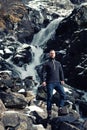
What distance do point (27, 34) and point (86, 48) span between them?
13.4m

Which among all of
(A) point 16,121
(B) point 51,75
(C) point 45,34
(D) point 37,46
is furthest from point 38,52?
(A) point 16,121

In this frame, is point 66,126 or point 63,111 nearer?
point 66,126

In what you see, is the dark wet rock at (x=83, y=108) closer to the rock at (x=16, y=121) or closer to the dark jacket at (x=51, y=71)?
the dark jacket at (x=51, y=71)

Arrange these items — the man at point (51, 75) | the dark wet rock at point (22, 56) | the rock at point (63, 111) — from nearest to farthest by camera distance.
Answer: the man at point (51, 75) → the rock at point (63, 111) → the dark wet rock at point (22, 56)

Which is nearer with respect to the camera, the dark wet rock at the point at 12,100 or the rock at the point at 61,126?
the rock at the point at 61,126

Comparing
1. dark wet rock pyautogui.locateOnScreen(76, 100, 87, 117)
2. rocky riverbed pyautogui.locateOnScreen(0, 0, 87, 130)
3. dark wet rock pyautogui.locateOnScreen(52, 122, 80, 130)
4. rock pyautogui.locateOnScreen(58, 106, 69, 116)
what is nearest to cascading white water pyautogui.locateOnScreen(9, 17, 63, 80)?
rocky riverbed pyautogui.locateOnScreen(0, 0, 87, 130)

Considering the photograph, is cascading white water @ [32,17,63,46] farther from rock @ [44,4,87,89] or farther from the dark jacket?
the dark jacket

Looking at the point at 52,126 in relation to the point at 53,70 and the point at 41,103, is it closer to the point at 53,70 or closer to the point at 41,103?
the point at 53,70

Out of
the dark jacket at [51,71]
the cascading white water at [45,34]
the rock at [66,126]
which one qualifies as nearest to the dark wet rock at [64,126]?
the rock at [66,126]

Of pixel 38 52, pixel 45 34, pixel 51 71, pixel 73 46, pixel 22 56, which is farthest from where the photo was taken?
pixel 45 34

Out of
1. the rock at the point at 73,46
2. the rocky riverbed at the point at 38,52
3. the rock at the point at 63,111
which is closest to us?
the rock at the point at 63,111

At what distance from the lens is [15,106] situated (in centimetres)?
1559

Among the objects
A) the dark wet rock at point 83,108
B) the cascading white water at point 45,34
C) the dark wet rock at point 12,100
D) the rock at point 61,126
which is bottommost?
the dark wet rock at point 83,108

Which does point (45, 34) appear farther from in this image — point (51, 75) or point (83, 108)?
point (51, 75)
